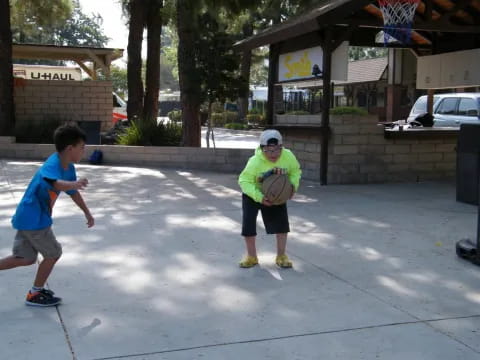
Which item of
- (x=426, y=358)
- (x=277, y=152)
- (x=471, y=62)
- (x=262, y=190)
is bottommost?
(x=426, y=358)

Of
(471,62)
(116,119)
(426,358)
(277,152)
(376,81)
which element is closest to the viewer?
(426,358)

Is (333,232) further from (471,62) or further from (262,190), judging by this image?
(471,62)

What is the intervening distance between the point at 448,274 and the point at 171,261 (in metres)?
2.57

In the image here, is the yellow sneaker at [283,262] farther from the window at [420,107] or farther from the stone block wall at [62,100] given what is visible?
the stone block wall at [62,100]

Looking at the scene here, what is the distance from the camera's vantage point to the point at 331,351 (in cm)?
392

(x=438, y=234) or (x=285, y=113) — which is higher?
(x=285, y=113)

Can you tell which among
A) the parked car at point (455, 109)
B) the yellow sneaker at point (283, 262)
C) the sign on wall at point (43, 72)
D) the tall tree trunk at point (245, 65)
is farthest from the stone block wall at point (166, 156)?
the sign on wall at point (43, 72)

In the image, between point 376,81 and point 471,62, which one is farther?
point 376,81

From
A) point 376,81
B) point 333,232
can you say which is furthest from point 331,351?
point 376,81

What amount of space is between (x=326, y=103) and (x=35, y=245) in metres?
7.62

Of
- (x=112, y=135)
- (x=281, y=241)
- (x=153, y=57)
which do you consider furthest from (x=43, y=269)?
(x=153, y=57)

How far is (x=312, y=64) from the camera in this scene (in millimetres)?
11727

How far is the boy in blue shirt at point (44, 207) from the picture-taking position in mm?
4430

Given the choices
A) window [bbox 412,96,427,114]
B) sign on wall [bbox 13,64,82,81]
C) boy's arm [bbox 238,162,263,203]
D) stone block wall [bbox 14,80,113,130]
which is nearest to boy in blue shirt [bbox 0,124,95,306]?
boy's arm [bbox 238,162,263,203]
